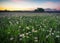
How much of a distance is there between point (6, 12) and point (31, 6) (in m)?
0.28

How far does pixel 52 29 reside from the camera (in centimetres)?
162

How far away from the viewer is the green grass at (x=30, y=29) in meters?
1.54

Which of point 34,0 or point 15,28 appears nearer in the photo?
point 15,28

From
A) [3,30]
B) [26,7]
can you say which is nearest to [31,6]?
[26,7]

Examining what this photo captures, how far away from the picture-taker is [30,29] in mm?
1589

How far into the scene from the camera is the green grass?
1.54 meters

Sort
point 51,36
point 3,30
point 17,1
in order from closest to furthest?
point 51,36
point 3,30
point 17,1

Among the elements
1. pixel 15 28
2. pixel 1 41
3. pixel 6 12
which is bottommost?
pixel 1 41

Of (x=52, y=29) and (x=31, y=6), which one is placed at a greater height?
(x=31, y=6)

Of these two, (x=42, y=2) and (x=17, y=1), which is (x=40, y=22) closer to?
(x=42, y=2)

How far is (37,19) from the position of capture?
67.4 inches

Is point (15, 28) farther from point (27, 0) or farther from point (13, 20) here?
point (27, 0)

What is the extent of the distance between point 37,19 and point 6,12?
339 millimetres

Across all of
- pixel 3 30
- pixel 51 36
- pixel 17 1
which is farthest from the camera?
pixel 17 1
